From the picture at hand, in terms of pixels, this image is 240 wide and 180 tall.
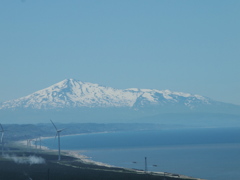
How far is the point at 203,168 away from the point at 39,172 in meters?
43.3

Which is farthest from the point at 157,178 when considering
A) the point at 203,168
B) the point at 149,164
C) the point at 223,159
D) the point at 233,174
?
the point at 223,159

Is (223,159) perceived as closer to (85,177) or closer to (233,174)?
(233,174)

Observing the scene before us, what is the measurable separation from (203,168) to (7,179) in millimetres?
55862

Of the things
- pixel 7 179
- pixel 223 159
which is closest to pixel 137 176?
pixel 7 179

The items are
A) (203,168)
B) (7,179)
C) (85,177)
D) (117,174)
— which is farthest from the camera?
(203,168)

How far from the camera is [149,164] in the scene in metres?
146

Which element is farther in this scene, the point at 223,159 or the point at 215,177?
the point at 223,159

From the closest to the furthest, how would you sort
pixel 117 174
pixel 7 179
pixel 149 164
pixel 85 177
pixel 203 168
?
1. pixel 7 179
2. pixel 85 177
3. pixel 117 174
4. pixel 203 168
5. pixel 149 164

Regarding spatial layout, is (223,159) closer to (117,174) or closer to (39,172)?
(117,174)

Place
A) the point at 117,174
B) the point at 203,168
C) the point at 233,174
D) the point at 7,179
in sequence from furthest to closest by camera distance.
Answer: the point at 203,168
the point at 233,174
the point at 117,174
the point at 7,179

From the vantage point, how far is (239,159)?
150 meters

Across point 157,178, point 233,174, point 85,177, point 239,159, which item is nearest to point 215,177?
point 233,174

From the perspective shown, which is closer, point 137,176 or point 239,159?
point 137,176

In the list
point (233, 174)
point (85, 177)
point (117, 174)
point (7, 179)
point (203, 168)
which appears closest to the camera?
point (7, 179)
